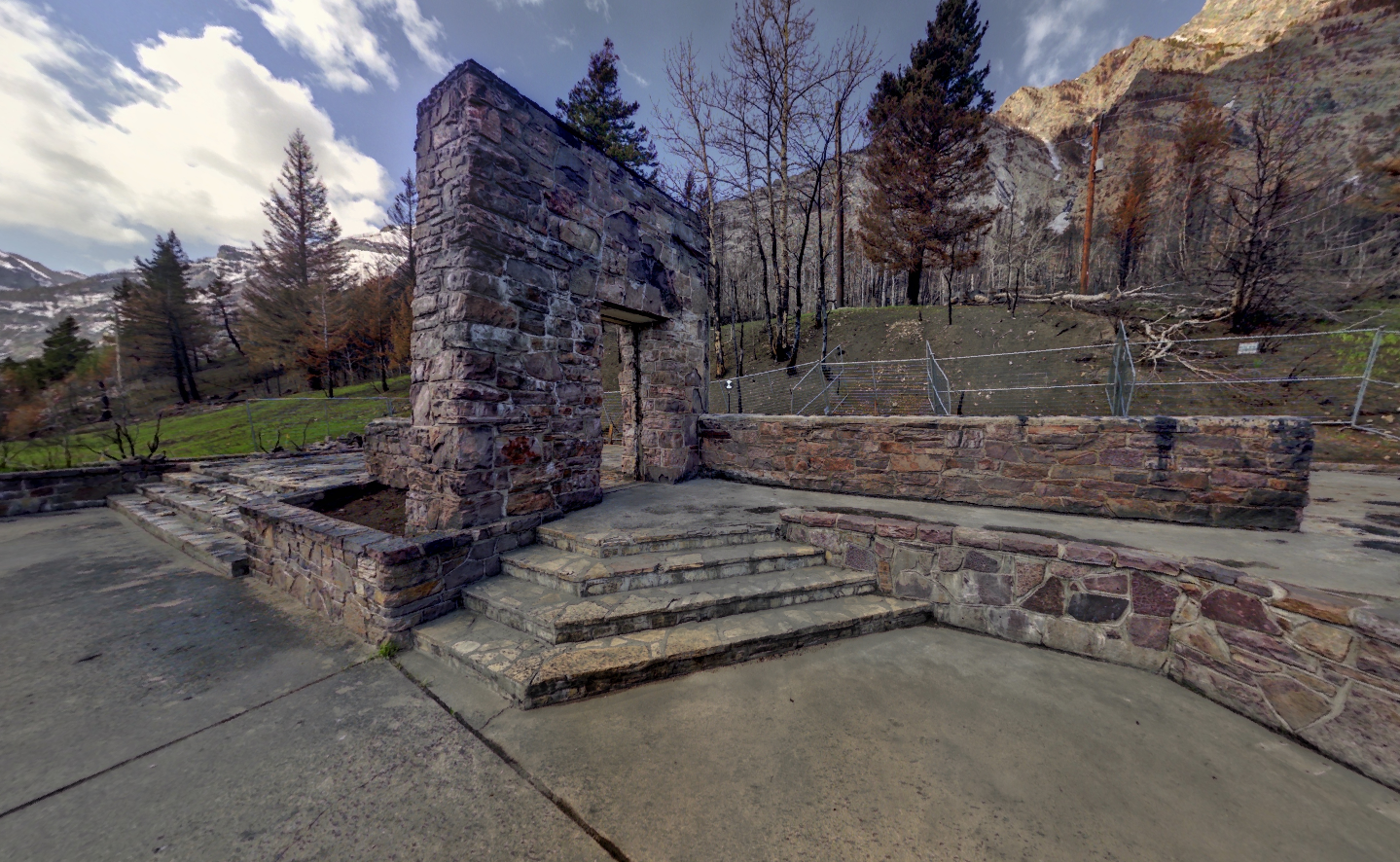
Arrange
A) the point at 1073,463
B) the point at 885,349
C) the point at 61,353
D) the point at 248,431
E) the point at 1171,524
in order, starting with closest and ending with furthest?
the point at 1171,524 → the point at 1073,463 → the point at 248,431 → the point at 885,349 → the point at 61,353

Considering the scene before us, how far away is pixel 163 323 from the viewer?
26375 mm

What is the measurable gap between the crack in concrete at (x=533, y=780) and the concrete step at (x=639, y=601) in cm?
58

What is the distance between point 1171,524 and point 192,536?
10668 millimetres

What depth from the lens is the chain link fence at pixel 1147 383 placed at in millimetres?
8648

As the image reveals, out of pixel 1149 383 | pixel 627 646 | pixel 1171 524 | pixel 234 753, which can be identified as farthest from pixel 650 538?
pixel 1149 383

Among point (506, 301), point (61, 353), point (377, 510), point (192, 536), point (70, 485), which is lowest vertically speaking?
point (192, 536)

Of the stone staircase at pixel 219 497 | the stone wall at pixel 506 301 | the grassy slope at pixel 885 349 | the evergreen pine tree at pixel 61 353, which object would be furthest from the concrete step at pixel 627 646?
the evergreen pine tree at pixel 61 353

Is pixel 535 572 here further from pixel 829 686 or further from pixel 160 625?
pixel 160 625

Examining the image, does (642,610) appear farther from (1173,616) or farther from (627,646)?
(1173,616)

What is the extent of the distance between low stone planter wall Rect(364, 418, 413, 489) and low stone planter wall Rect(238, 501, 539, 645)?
145 centimetres

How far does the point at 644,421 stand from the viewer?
6.37 m

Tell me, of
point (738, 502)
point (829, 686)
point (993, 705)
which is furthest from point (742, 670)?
point (738, 502)

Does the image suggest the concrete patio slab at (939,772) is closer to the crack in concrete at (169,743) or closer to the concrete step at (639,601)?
the concrete step at (639,601)

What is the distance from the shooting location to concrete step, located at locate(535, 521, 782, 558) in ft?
12.2
